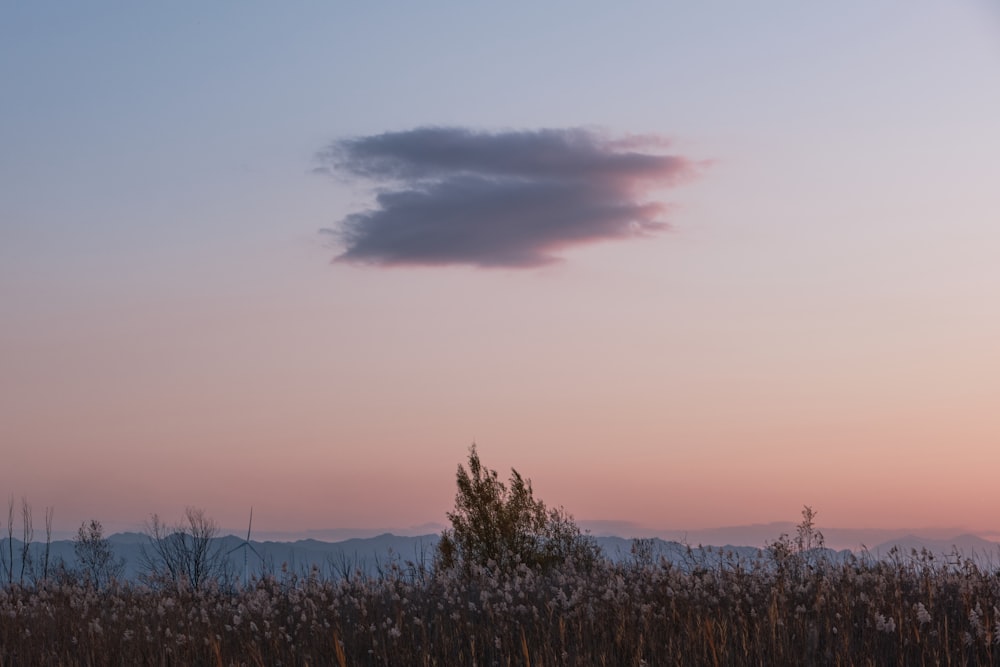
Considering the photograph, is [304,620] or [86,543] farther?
[86,543]

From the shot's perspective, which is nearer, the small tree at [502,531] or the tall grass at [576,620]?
the tall grass at [576,620]

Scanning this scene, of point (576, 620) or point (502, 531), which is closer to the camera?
point (576, 620)

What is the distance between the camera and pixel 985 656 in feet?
32.4

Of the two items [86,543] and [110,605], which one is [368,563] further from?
[86,543]

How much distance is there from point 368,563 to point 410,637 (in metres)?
5.57

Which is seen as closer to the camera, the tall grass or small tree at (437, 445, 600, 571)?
the tall grass

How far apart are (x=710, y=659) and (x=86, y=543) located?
3016cm

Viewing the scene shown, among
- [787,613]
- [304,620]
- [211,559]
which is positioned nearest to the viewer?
[787,613]

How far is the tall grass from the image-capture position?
32.7ft

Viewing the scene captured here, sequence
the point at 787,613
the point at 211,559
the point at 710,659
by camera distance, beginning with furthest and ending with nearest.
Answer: the point at 211,559, the point at 787,613, the point at 710,659

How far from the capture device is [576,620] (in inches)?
468

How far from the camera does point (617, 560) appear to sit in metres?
17.1

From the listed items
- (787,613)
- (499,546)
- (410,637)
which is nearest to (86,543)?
(499,546)

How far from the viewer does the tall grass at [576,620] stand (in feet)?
32.7
